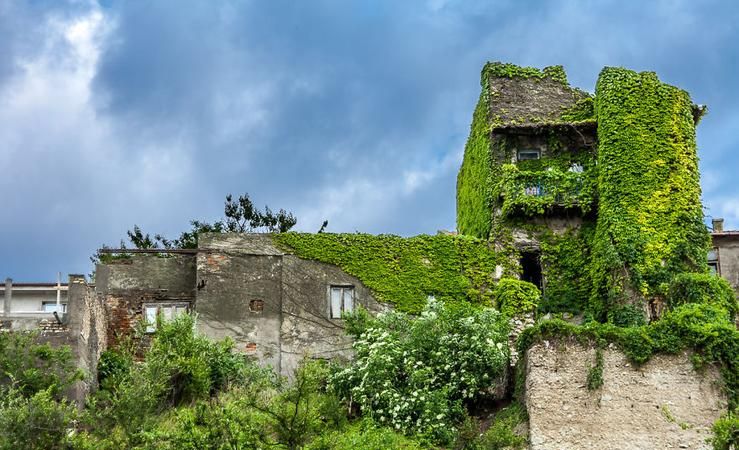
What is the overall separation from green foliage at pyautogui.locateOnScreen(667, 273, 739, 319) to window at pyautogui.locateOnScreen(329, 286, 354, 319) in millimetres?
9759

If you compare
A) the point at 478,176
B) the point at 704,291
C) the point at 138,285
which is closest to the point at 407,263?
the point at 478,176

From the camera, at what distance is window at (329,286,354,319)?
3541cm

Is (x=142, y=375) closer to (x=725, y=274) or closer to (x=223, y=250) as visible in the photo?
(x=223, y=250)

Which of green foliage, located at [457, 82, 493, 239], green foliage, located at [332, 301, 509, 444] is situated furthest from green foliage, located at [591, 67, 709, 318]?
green foliage, located at [332, 301, 509, 444]

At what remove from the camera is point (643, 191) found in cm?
3475

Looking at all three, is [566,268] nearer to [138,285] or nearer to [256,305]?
[256,305]

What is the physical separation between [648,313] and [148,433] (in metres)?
16.3

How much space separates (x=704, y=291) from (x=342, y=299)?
35.8 ft

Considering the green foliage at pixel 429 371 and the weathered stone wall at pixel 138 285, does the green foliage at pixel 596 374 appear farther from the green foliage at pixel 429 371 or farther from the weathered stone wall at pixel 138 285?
the weathered stone wall at pixel 138 285

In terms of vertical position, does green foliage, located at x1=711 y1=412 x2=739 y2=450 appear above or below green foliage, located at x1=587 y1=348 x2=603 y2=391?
below

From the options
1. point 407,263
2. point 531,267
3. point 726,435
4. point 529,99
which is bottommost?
point 726,435

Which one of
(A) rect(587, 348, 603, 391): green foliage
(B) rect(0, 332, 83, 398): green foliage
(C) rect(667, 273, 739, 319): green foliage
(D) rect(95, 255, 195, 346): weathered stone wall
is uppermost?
(D) rect(95, 255, 195, 346): weathered stone wall

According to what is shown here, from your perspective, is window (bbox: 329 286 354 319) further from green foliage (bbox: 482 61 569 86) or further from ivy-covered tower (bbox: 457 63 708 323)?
green foliage (bbox: 482 61 569 86)

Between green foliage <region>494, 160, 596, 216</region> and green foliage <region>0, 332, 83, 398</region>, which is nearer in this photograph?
green foliage <region>0, 332, 83, 398</region>
